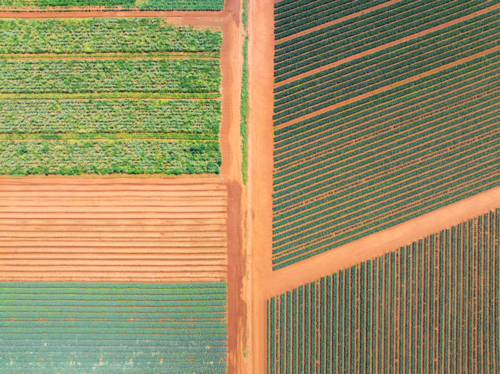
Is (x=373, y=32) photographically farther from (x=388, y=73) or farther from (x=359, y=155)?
(x=359, y=155)

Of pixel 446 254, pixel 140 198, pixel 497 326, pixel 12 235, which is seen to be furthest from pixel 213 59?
pixel 497 326

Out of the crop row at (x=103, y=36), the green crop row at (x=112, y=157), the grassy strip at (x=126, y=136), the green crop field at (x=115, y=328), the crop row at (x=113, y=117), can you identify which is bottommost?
the green crop field at (x=115, y=328)

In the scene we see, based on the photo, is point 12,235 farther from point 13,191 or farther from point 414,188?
point 414,188

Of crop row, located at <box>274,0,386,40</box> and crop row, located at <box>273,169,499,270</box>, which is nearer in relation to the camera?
crop row, located at <box>273,169,499,270</box>

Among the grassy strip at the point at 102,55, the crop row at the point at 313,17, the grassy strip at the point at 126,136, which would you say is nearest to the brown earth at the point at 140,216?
the grassy strip at the point at 126,136

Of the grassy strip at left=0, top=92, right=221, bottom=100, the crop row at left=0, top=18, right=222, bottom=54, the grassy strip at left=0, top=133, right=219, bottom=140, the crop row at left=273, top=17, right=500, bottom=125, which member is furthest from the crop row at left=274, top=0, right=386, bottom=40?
the grassy strip at left=0, top=133, right=219, bottom=140

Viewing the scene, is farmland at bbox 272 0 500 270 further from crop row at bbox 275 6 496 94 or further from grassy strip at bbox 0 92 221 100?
grassy strip at bbox 0 92 221 100

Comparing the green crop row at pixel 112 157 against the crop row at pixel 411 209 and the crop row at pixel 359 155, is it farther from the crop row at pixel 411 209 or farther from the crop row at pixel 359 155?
the crop row at pixel 411 209
